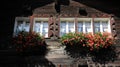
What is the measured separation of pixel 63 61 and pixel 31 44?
5.09 ft

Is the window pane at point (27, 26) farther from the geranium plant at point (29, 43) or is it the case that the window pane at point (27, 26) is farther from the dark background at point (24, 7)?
the geranium plant at point (29, 43)

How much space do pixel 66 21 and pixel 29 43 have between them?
232 cm

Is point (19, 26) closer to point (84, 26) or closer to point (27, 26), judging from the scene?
point (27, 26)

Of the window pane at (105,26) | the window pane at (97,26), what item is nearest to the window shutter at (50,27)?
the window pane at (97,26)

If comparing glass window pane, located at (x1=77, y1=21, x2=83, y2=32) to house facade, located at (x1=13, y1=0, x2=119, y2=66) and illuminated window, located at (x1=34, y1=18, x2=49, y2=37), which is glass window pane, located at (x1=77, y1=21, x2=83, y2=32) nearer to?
house facade, located at (x1=13, y1=0, x2=119, y2=66)

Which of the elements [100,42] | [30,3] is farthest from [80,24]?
[30,3]

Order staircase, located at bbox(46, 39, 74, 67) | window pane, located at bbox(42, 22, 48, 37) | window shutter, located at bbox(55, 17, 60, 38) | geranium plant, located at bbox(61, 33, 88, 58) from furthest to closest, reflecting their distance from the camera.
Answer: window pane, located at bbox(42, 22, 48, 37)
window shutter, located at bbox(55, 17, 60, 38)
geranium plant, located at bbox(61, 33, 88, 58)
staircase, located at bbox(46, 39, 74, 67)

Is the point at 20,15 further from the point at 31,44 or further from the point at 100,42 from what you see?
the point at 100,42

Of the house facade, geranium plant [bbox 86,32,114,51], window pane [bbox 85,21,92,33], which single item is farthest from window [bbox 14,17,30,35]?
geranium plant [bbox 86,32,114,51]

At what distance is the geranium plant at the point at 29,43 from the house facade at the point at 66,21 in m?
0.62

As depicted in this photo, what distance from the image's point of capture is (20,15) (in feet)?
47.1

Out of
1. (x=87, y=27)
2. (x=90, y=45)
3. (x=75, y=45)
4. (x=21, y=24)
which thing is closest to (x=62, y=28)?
(x=87, y=27)

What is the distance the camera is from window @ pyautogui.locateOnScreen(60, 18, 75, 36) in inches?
554

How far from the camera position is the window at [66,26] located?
46.2 ft
